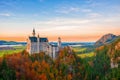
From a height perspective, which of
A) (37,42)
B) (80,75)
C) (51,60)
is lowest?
(80,75)

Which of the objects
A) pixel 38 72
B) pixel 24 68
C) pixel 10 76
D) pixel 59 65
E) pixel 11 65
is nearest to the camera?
pixel 10 76

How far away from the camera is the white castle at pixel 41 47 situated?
17588cm

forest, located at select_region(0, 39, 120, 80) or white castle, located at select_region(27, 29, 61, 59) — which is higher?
white castle, located at select_region(27, 29, 61, 59)

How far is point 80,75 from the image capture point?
17825 cm

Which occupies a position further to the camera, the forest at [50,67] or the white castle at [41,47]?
the white castle at [41,47]

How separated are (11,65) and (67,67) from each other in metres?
49.8

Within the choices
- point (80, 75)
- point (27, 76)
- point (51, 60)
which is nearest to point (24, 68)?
point (27, 76)

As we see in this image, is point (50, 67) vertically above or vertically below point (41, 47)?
below

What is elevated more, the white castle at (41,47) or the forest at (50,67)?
the white castle at (41,47)

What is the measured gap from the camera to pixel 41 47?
178 m

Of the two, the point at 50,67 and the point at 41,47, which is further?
the point at 41,47

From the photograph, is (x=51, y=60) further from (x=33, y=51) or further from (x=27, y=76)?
(x=27, y=76)

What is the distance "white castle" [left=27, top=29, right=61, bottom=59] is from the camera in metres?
176

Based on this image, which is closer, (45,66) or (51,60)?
(45,66)
